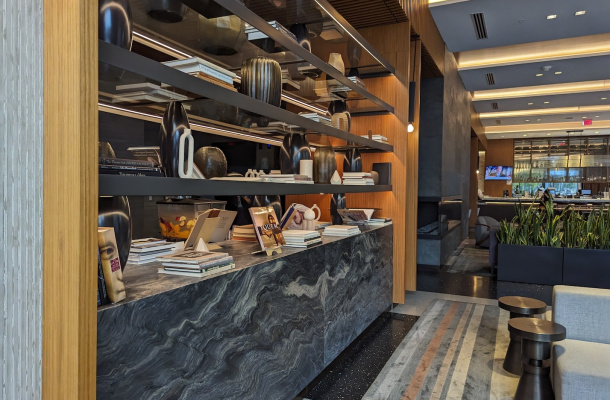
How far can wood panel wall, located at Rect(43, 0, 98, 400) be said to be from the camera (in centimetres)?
115

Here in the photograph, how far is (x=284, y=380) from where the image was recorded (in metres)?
2.29

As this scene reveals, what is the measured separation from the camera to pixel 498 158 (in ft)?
59.0

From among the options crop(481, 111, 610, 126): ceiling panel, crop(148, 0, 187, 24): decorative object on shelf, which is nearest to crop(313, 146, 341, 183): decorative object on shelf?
crop(148, 0, 187, 24): decorative object on shelf

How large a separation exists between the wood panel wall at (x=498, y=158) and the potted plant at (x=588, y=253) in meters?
12.8

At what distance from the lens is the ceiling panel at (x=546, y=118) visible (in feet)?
42.5

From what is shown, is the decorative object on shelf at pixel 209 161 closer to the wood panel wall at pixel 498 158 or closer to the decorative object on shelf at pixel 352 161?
the decorative object on shelf at pixel 352 161

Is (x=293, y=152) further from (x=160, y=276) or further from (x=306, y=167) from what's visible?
(x=160, y=276)

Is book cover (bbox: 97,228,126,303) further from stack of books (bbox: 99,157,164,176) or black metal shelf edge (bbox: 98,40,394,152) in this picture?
black metal shelf edge (bbox: 98,40,394,152)

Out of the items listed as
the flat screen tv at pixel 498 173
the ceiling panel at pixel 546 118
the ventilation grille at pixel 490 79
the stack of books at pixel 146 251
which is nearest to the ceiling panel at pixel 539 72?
the ventilation grille at pixel 490 79

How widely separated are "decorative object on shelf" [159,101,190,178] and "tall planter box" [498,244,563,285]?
17.2ft

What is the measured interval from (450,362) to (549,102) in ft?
33.8

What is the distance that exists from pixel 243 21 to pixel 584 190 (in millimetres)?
17911

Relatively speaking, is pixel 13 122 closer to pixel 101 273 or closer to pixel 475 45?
pixel 101 273

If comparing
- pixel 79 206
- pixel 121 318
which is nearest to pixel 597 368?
pixel 121 318
